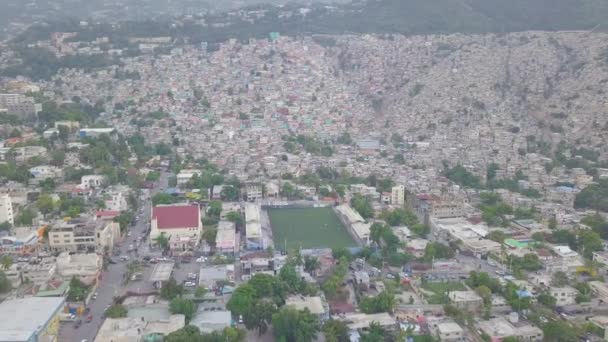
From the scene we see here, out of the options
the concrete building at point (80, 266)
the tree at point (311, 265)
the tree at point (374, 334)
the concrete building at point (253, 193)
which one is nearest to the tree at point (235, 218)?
the concrete building at point (253, 193)

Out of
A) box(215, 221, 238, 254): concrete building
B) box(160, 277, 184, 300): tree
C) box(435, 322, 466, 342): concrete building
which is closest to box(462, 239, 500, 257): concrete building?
box(435, 322, 466, 342): concrete building

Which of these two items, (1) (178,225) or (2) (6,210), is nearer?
(1) (178,225)

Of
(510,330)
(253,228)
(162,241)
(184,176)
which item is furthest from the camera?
(184,176)

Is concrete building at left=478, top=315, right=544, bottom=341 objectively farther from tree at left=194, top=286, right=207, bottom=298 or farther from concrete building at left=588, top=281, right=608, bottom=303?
tree at left=194, top=286, right=207, bottom=298

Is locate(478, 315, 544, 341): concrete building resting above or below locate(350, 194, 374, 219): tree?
above

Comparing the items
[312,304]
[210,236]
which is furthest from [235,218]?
[312,304]

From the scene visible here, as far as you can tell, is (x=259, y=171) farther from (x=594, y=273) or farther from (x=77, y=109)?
(x=594, y=273)

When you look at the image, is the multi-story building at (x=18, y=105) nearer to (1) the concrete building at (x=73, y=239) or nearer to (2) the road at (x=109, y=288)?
(2) the road at (x=109, y=288)

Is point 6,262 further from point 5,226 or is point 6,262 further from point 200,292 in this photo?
point 200,292
